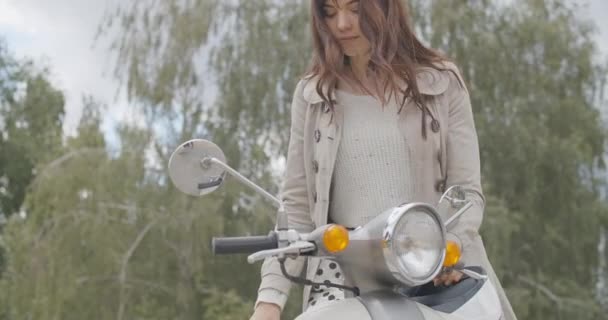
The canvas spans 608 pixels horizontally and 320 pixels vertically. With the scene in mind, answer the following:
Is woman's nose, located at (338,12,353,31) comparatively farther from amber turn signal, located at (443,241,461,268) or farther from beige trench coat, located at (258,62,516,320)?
amber turn signal, located at (443,241,461,268)

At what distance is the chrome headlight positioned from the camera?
189 cm

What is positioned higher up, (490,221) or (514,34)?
(514,34)

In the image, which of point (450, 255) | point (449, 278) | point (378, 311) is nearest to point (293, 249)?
point (378, 311)

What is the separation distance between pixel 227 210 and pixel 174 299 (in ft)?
4.33

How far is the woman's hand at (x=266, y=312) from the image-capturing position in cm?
233

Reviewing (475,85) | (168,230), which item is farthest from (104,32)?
(475,85)

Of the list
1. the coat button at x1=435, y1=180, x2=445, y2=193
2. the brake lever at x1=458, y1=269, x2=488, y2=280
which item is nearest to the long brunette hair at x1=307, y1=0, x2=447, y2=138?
the coat button at x1=435, y1=180, x2=445, y2=193

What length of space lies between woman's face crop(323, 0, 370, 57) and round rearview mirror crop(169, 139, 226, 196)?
485 mm

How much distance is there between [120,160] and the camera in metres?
13.9

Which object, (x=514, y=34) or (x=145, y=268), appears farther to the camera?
(x=514, y=34)

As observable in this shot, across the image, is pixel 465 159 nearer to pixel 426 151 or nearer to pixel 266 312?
pixel 426 151

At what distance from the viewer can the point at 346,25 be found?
2418mm

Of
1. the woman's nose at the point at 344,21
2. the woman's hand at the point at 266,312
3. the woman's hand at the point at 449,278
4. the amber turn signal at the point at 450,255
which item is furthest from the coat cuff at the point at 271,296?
the woman's nose at the point at 344,21

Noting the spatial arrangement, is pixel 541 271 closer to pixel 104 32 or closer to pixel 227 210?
pixel 227 210
